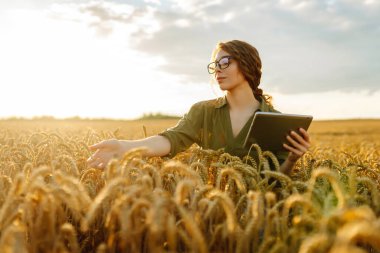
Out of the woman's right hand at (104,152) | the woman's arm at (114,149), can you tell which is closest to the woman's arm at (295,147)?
the woman's arm at (114,149)

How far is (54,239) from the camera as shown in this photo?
1.79m

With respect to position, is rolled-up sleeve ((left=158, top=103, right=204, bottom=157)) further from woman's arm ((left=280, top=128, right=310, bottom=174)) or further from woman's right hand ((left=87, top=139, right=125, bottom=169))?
woman's arm ((left=280, top=128, right=310, bottom=174))

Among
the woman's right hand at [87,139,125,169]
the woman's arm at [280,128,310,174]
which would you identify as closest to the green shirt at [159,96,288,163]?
the woman's arm at [280,128,310,174]

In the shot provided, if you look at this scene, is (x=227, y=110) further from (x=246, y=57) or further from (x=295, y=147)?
(x=295, y=147)

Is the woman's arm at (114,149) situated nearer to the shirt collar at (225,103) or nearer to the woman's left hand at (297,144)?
the shirt collar at (225,103)

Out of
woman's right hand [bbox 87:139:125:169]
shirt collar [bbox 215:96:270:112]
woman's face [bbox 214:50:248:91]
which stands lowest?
woman's right hand [bbox 87:139:125:169]

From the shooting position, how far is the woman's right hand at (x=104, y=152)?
3248mm

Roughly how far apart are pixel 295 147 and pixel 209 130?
40.5 inches

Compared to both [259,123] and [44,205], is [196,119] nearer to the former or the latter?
[259,123]

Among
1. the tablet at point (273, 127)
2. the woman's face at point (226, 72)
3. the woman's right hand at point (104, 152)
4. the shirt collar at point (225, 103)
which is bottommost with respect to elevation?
the woman's right hand at point (104, 152)

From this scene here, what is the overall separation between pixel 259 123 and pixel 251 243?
1734mm

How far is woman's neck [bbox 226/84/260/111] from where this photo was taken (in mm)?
4418

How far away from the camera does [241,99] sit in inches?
174

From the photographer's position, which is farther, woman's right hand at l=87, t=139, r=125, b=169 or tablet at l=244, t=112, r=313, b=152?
tablet at l=244, t=112, r=313, b=152
